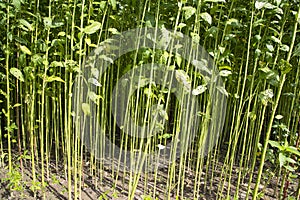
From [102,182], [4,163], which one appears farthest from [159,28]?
[4,163]

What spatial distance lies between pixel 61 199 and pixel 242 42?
1.81m

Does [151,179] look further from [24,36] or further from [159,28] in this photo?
[24,36]

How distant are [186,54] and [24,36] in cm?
131

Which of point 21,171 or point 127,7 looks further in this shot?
point 21,171

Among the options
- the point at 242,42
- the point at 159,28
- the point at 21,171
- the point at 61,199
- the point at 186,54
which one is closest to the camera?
the point at 159,28

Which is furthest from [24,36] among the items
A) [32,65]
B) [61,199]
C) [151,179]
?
[151,179]

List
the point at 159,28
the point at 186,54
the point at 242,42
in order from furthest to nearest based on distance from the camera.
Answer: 1. the point at 242,42
2. the point at 186,54
3. the point at 159,28

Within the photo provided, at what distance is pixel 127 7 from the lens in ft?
7.55

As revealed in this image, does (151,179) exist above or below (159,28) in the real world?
below

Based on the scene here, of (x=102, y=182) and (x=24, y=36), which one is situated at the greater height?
(x=24, y=36)

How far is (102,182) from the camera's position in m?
2.70

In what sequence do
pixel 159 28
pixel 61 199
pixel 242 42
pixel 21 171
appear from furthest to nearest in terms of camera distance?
pixel 21 171 < pixel 242 42 < pixel 61 199 < pixel 159 28

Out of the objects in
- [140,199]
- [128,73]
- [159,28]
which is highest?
[159,28]

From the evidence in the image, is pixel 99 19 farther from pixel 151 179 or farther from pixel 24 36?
pixel 151 179
